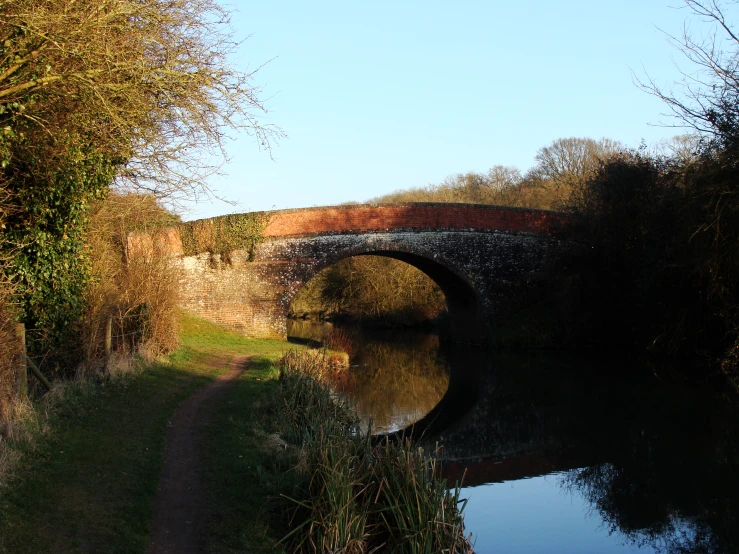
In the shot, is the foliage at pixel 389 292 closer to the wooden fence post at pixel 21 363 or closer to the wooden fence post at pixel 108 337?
the wooden fence post at pixel 108 337

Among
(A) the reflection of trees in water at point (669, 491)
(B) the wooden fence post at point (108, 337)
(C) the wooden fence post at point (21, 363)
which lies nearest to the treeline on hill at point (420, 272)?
(A) the reflection of trees in water at point (669, 491)

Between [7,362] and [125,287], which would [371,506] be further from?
[125,287]

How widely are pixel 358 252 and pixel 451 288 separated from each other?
3.96 meters

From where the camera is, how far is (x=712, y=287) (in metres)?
11.6

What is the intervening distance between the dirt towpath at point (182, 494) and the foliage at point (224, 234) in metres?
10.6

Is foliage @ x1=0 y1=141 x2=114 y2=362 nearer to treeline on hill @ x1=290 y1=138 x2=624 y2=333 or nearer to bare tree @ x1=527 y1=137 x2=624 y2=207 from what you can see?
treeline on hill @ x1=290 y1=138 x2=624 y2=333

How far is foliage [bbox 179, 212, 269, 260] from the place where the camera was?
57.4 feet

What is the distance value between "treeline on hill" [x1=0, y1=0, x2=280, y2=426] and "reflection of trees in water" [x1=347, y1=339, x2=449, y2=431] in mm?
3888

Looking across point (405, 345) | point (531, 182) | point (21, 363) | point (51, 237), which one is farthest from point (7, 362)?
point (531, 182)

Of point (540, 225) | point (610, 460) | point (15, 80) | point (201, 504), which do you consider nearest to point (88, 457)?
point (201, 504)

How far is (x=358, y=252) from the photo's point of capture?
58.2 ft

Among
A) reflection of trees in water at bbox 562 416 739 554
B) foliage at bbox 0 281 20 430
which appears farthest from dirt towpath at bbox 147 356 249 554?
reflection of trees in water at bbox 562 416 739 554

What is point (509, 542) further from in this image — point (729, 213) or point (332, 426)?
point (729, 213)

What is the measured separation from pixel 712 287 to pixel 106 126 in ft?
32.3
